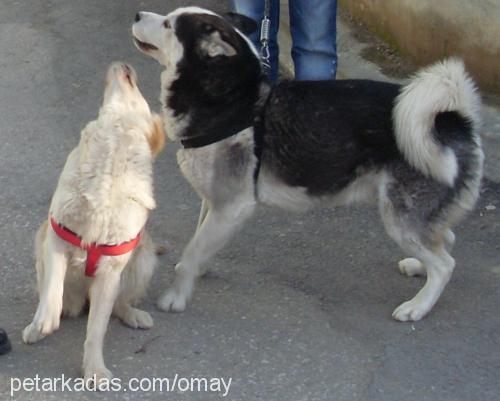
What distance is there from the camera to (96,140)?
394 cm

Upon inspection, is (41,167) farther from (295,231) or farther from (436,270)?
(436,270)

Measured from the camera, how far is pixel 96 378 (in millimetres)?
3959

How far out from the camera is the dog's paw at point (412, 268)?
5003 millimetres

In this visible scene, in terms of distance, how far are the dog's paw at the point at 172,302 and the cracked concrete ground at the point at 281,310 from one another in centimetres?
5

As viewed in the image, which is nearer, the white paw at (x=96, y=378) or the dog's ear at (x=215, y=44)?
the white paw at (x=96, y=378)

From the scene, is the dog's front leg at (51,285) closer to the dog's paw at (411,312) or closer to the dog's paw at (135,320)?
the dog's paw at (135,320)

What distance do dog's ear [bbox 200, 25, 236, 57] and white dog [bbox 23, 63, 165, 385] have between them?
1.86 feet

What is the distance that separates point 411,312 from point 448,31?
277cm

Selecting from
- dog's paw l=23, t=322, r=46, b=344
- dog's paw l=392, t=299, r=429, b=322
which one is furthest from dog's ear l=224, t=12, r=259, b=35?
dog's paw l=23, t=322, r=46, b=344

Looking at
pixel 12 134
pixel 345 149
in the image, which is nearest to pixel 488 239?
pixel 345 149

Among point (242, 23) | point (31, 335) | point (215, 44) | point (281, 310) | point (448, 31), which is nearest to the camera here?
point (31, 335)

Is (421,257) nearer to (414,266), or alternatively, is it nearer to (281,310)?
(414,266)

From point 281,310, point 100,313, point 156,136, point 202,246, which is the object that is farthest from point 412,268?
point 100,313

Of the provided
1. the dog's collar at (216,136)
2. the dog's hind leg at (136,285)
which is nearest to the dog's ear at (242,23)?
the dog's collar at (216,136)
